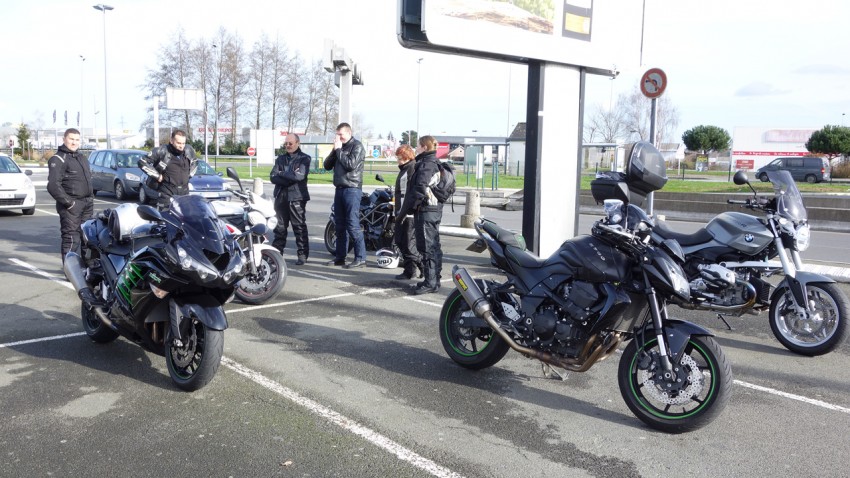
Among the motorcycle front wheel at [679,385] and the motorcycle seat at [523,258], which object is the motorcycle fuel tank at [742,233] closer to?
the motorcycle seat at [523,258]

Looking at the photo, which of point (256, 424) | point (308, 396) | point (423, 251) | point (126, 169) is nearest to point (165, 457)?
point (256, 424)

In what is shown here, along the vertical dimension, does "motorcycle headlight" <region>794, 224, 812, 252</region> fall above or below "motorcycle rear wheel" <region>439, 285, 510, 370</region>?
above

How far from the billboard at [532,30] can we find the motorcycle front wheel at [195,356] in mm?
4542

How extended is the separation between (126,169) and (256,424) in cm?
1987

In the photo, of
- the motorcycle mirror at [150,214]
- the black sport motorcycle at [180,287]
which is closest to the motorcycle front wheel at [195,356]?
the black sport motorcycle at [180,287]

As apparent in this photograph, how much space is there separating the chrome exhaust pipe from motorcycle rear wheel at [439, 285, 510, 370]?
0.22 metres

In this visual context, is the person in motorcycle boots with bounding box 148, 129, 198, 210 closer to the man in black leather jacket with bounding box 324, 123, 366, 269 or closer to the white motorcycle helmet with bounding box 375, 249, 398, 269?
the man in black leather jacket with bounding box 324, 123, 366, 269

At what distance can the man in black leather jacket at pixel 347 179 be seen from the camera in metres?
9.45

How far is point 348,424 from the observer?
421 centimetres

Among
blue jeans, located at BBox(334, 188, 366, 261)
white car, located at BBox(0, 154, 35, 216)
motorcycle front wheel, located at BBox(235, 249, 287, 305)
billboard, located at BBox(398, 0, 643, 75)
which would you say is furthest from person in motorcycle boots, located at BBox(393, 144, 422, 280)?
white car, located at BBox(0, 154, 35, 216)

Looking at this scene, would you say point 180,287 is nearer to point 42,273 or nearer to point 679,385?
point 679,385

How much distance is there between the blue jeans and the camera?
9.54 metres

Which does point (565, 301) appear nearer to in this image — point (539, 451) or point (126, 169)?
point (539, 451)

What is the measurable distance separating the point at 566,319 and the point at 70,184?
6.63 m
